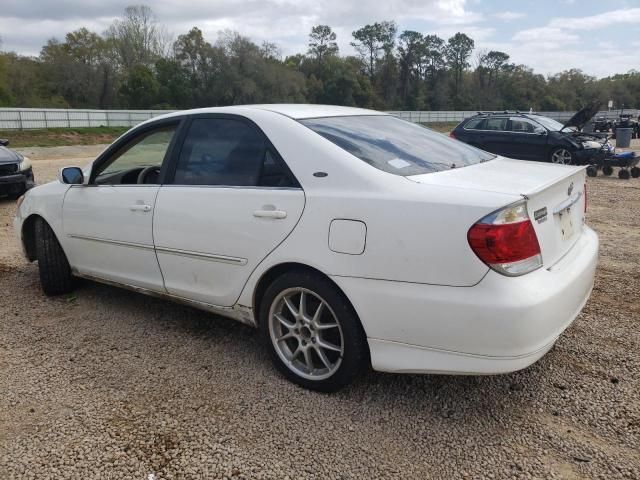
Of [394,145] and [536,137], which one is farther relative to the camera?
[536,137]

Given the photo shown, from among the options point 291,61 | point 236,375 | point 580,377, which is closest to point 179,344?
point 236,375

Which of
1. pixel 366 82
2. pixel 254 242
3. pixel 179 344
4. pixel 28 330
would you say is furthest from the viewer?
pixel 366 82

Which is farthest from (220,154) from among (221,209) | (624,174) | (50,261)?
(624,174)

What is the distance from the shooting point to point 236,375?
128 inches

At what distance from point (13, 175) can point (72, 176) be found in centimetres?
639

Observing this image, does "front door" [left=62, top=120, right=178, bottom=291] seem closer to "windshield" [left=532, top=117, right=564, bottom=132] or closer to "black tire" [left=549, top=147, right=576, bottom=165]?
"black tire" [left=549, top=147, right=576, bottom=165]

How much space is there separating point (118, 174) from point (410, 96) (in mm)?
79333

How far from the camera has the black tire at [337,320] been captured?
275cm

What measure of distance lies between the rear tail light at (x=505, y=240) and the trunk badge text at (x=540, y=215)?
116 millimetres

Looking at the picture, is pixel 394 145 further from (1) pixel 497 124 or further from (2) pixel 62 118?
(2) pixel 62 118

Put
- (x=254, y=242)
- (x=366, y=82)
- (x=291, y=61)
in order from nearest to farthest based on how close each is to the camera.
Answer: (x=254, y=242), (x=366, y=82), (x=291, y=61)

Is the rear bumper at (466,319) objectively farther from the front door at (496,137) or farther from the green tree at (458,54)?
the green tree at (458,54)

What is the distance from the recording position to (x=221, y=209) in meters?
3.21

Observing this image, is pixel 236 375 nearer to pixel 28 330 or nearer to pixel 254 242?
pixel 254 242
